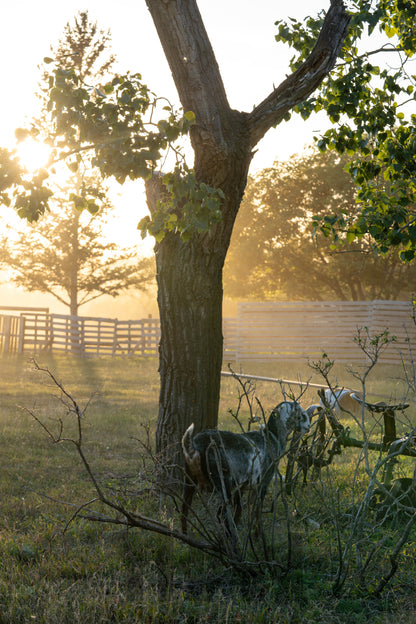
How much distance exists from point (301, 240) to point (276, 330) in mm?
6674

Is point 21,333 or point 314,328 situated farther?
point 21,333

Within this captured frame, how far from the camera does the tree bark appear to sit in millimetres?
5766

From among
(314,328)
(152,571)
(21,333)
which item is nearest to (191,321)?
(152,571)

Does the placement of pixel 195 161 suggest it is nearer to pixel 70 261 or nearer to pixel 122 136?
pixel 122 136

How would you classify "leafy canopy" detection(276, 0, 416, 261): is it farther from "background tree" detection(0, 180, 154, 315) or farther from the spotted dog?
"background tree" detection(0, 180, 154, 315)

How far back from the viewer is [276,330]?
24.6 metres

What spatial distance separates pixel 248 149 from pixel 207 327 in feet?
6.04

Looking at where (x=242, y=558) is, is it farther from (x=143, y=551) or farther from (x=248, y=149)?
(x=248, y=149)

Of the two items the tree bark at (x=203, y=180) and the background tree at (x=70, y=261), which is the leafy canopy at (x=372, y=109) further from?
the background tree at (x=70, y=261)

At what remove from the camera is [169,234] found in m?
6.16

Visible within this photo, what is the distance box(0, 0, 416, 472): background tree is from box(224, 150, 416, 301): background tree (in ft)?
71.0

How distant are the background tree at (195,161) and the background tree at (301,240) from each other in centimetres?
2165

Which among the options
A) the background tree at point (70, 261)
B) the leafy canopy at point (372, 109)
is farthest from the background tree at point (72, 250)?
the leafy canopy at point (372, 109)

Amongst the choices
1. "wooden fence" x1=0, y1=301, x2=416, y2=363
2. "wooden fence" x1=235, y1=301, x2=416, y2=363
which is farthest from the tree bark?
"wooden fence" x1=235, y1=301, x2=416, y2=363
